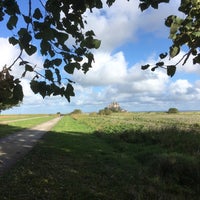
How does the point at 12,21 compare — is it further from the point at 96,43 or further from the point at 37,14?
the point at 96,43

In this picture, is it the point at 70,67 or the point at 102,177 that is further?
the point at 102,177

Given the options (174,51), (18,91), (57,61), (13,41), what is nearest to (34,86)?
(18,91)

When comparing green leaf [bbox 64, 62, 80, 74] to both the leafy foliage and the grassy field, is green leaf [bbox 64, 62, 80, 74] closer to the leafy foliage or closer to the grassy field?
the leafy foliage

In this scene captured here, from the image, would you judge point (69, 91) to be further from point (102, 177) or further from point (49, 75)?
point (102, 177)

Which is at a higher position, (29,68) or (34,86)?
(29,68)

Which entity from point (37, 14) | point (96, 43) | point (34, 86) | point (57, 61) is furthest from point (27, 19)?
point (96, 43)

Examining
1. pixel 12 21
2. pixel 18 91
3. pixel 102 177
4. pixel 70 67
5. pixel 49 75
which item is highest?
pixel 12 21

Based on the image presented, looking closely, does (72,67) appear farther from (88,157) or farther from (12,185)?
(88,157)

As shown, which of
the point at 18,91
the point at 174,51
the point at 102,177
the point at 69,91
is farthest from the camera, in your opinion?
the point at 102,177

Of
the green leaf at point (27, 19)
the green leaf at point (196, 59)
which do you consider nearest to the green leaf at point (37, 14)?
the green leaf at point (27, 19)

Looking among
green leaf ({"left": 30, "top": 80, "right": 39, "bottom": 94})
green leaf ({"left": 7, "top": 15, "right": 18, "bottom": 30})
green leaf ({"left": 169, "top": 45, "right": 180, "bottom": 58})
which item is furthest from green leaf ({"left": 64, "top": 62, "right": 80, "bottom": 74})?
green leaf ({"left": 169, "top": 45, "right": 180, "bottom": 58})

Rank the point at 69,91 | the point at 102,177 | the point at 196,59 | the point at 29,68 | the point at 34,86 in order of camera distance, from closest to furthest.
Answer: the point at 29,68, the point at 34,86, the point at 69,91, the point at 196,59, the point at 102,177

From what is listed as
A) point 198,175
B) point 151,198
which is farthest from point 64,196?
point 198,175

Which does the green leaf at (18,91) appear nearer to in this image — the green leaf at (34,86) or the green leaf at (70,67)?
the green leaf at (34,86)
